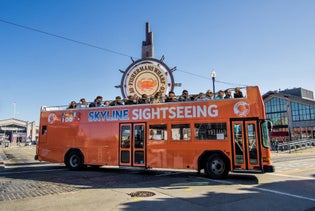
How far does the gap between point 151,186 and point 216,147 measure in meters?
3.23

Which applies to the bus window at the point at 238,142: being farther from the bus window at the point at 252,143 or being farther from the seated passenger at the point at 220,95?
the seated passenger at the point at 220,95

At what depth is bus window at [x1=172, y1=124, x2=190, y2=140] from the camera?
35.3 ft

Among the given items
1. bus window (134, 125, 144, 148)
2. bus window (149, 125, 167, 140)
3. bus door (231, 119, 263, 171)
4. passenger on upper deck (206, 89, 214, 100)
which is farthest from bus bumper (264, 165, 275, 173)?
bus window (134, 125, 144, 148)

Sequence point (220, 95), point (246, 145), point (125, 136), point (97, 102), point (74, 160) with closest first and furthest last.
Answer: point (246, 145)
point (220, 95)
point (125, 136)
point (97, 102)
point (74, 160)

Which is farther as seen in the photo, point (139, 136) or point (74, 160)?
point (74, 160)

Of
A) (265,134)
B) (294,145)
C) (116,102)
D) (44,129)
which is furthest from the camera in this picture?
(294,145)

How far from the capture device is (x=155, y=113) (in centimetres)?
1148

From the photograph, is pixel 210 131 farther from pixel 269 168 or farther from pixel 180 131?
pixel 269 168

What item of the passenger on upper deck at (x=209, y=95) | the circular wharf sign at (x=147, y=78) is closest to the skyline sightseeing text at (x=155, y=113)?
the passenger on upper deck at (x=209, y=95)

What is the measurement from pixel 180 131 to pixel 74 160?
627cm

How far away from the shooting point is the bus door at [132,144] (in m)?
11.6

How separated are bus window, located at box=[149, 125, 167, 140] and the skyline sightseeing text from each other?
45 cm

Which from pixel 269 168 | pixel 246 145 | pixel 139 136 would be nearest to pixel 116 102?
pixel 139 136

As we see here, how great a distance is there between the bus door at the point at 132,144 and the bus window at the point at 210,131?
263 centimetres
